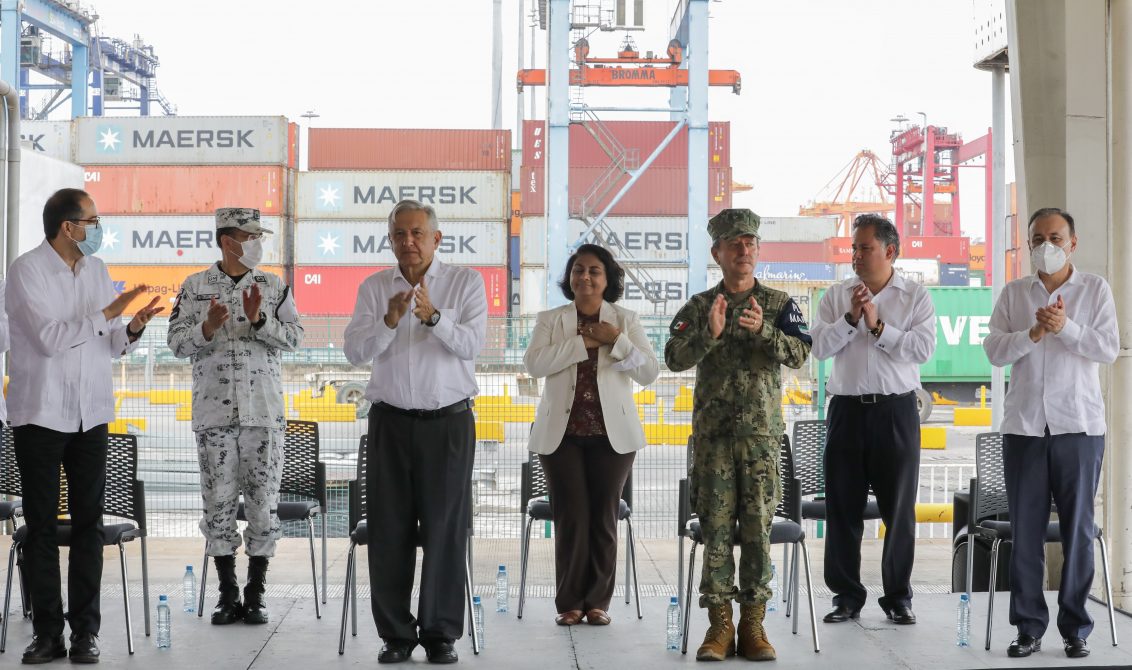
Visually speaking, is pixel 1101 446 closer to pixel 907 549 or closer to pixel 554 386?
pixel 907 549

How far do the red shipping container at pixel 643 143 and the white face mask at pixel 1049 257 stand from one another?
22.8 metres

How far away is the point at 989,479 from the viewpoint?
155 inches

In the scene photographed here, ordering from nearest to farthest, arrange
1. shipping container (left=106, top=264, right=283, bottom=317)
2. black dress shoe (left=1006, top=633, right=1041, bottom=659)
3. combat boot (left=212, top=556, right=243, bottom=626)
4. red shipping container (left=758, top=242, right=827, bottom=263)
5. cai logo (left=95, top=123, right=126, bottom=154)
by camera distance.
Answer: black dress shoe (left=1006, top=633, right=1041, bottom=659)
combat boot (left=212, top=556, right=243, bottom=626)
shipping container (left=106, top=264, right=283, bottom=317)
cai logo (left=95, top=123, right=126, bottom=154)
red shipping container (left=758, top=242, right=827, bottom=263)

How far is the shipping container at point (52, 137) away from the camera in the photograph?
25875 mm

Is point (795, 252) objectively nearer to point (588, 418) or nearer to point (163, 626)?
point (588, 418)

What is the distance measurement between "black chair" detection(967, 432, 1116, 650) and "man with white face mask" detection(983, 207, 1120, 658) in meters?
0.14

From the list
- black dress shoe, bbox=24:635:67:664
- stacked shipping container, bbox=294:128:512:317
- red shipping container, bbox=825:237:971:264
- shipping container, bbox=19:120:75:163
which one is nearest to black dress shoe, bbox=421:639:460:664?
black dress shoe, bbox=24:635:67:664

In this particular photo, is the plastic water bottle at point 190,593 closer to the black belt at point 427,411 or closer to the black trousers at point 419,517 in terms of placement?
the black trousers at point 419,517

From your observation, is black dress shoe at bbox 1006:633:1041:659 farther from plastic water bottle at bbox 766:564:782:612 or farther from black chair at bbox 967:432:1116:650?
plastic water bottle at bbox 766:564:782:612

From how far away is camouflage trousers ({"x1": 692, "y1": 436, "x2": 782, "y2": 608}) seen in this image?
3.19 meters

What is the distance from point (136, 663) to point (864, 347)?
9.03ft

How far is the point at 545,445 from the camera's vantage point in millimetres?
3689

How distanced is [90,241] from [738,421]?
85.9 inches

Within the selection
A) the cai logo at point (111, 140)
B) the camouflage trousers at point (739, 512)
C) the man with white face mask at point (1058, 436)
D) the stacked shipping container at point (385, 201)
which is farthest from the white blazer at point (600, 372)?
the cai logo at point (111, 140)
